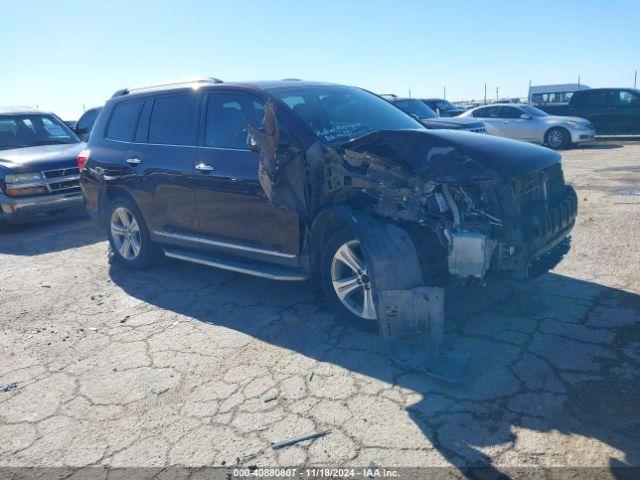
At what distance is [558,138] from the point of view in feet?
53.2

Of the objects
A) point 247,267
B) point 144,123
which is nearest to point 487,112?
point 144,123

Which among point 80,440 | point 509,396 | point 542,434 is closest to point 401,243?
point 509,396

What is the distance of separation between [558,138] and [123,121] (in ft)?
46.3

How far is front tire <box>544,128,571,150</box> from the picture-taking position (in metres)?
16.1

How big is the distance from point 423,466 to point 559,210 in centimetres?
236

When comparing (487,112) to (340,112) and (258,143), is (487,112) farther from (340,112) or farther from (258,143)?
(258,143)

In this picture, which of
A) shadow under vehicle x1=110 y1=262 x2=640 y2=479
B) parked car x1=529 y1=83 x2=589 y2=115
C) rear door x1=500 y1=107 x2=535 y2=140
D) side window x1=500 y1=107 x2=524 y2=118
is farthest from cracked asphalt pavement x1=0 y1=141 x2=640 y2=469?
parked car x1=529 y1=83 x2=589 y2=115

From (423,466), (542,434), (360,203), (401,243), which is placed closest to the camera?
(423,466)

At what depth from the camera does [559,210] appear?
4.01 meters

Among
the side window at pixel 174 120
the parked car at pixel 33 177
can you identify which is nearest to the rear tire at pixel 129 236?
the side window at pixel 174 120

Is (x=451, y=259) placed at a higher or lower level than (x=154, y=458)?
higher

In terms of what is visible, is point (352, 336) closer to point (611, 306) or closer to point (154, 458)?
point (154, 458)

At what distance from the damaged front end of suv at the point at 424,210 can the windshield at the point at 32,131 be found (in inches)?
267

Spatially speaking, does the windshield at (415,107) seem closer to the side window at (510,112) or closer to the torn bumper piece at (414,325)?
the side window at (510,112)
